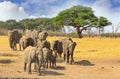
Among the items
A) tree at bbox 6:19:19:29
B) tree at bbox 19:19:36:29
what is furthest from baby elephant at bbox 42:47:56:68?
tree at bbox 6:19:19:29

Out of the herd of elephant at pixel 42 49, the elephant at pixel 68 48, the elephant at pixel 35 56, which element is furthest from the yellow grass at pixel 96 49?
the elephant at pixel 35 56

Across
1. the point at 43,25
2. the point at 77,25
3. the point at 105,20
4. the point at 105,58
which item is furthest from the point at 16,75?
the point at 43,25

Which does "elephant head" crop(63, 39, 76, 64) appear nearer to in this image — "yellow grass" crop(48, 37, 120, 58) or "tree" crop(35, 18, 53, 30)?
"yellow grass" crop(48, 37, 120, 58)

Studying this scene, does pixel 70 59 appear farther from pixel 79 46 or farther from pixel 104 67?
pixel 79 46

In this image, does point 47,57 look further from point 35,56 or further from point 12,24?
point 12,24

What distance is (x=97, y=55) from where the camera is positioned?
3222 centimetres

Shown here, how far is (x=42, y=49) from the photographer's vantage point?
21.9 metres

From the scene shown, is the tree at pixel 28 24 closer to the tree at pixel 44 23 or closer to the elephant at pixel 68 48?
the tree at pixel 44 23

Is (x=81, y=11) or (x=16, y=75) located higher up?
(x=81, y=11)

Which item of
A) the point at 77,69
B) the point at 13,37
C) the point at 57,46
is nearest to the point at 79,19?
the point at 13,37

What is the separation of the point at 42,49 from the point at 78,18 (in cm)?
4194

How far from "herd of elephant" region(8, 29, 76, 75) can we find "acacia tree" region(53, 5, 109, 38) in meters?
30.3

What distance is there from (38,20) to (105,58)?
201 feet

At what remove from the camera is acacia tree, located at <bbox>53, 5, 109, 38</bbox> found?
63.5 meters
